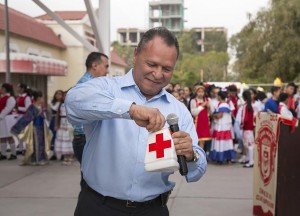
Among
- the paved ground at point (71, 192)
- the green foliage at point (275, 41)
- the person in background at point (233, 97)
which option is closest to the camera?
the paved ground at point (71, 192)

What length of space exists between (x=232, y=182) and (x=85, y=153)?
5.52 meters

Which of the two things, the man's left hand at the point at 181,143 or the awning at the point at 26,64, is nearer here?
the man's left hand at the point at 181,143

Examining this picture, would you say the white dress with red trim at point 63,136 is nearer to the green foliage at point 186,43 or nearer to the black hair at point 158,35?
the black hair at point 158,35

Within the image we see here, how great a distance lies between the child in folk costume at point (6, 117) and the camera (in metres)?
9.57

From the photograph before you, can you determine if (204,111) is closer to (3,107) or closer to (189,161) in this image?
(3,107)

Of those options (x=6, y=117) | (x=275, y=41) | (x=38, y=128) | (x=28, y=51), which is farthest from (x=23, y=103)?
(x=275, y=41)

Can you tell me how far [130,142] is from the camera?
2.04 m

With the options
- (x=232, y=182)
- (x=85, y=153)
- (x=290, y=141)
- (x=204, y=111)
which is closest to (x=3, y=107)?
(x=204, y=111)

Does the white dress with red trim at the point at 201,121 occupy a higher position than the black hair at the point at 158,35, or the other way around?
the black hair at the point at 158,35

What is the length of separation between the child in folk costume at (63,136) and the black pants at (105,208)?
23.1 ft

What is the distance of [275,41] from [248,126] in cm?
2211

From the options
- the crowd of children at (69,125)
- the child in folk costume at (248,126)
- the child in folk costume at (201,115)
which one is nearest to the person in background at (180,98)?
the crowd of children at (69,125)

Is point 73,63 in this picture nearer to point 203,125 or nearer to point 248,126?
point 203,125

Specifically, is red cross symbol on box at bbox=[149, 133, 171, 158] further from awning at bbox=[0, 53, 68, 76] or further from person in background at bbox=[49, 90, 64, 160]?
awning at bbox=[0, 53, 68, 76]
